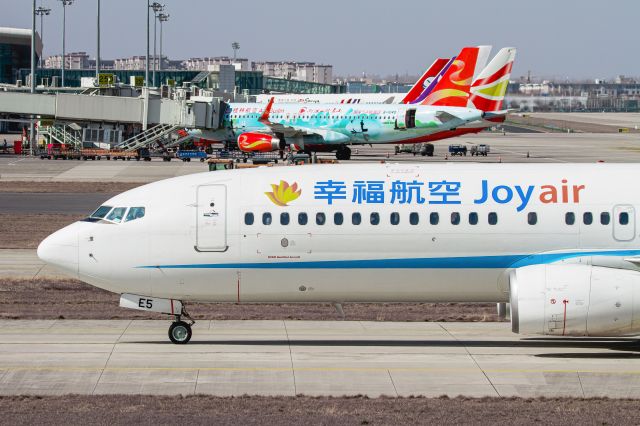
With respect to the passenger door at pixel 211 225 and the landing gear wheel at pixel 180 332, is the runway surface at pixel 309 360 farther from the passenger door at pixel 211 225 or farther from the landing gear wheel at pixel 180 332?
the passenger door at pixel 211 225

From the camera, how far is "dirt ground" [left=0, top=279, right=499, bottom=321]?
91.2 ft

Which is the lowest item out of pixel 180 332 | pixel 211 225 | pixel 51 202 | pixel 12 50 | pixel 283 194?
Answer: pixel 180 332

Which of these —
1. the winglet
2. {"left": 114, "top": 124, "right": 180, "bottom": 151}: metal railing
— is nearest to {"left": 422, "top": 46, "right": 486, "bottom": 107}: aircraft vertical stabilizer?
the winglet

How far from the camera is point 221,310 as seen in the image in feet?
95.0

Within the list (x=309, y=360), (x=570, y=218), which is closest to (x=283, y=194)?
(x=309, y=360)

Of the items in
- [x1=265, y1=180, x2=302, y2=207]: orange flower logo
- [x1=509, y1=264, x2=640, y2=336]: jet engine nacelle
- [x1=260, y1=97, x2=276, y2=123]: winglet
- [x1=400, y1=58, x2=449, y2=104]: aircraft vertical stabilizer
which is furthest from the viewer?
[x1=400, y1=58, x2=449, y2=104]: aircraft vertical stabilizer

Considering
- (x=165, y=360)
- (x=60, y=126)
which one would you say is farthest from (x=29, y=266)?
(x=60, y=126)

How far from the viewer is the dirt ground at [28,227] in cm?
4203

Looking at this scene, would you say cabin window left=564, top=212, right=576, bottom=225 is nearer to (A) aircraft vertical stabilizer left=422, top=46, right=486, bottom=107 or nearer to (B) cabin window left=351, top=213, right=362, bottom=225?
(B) cabin window left=351, top=213, right=362, bottom=225

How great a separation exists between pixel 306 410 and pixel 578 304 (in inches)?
269

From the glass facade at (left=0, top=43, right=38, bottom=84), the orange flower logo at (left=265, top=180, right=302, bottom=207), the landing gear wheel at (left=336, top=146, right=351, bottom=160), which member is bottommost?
the orange flower logo at (left=265, top=180, right=302, bottom=207)

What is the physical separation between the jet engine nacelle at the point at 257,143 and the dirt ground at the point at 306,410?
6951 centimetres

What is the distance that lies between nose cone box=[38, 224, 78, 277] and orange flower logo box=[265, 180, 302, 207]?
433 centimetres

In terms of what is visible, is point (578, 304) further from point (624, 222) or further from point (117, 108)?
point (117, 108)
